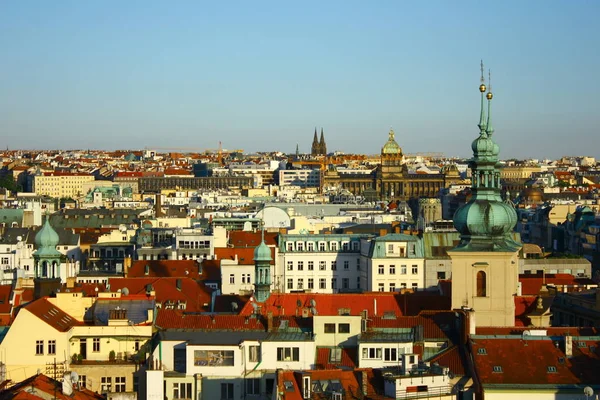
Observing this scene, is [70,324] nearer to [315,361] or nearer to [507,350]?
[315,361]

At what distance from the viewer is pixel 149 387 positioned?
47125 millimetres

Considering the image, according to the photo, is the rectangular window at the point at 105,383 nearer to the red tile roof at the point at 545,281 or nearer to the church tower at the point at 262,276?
the church tower at the point at 262,276

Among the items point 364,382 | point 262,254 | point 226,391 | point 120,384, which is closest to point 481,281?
point 262,254

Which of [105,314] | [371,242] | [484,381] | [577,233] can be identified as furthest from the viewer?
[577,233]

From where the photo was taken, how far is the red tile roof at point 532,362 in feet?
153

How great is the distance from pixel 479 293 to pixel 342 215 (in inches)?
3105

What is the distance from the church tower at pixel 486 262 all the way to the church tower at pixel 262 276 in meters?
7.38

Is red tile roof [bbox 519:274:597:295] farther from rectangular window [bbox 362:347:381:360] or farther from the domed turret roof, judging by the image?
rectangular window [bbox 362:347:381:360]

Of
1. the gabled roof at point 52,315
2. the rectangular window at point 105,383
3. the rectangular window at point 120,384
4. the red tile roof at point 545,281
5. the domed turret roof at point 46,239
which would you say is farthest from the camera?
the red tile roof at point 545,281

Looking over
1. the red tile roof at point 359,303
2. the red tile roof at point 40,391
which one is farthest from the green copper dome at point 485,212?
the red tile roof at point 40,391

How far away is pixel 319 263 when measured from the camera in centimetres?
9150

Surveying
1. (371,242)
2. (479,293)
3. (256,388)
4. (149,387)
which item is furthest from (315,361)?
(371,242)

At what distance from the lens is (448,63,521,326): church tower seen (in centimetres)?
6009

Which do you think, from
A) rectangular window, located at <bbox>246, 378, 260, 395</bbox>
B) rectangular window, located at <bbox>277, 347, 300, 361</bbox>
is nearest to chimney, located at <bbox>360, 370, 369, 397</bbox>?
rectangular window, located at <bbox>246, 378, 260, 395</bbox>
